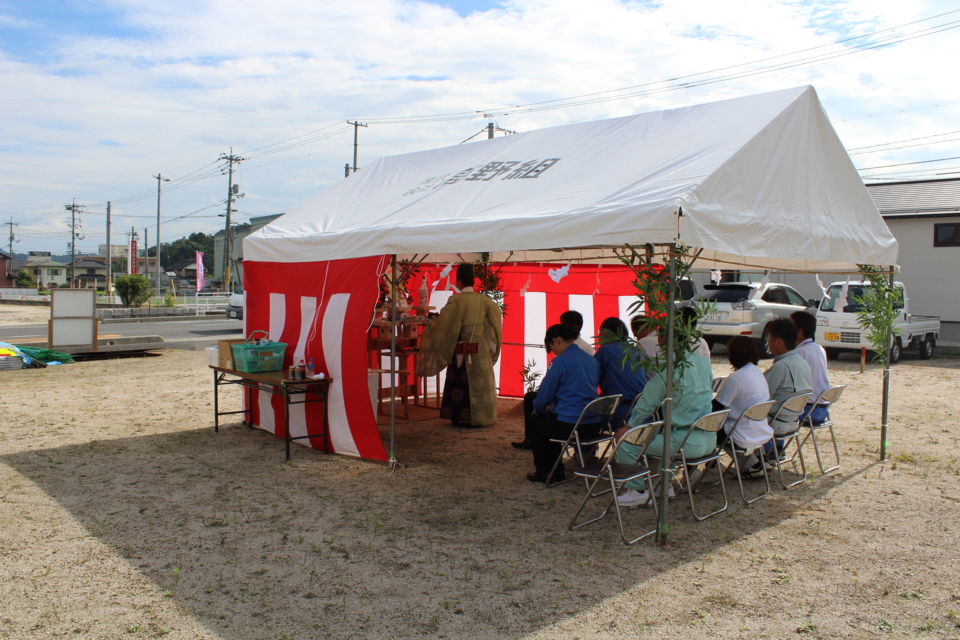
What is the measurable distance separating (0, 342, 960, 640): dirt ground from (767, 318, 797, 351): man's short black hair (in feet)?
3.59

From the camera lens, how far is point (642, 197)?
13.0ft

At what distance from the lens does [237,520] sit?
4398 millimetres

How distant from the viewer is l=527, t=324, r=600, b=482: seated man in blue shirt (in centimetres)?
485

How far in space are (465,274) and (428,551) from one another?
3268mm

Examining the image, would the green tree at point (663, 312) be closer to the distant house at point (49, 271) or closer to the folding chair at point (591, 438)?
the folding chair at point (591, 438)

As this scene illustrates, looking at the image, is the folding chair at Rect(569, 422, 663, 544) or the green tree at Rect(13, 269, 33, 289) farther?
the green tree at Rect(13, 269, 33, 289)

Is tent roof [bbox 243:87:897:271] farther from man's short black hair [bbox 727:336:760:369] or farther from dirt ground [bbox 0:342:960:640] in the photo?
dirt ground [bbox 0:342:960:640]

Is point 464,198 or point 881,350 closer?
point 464,198

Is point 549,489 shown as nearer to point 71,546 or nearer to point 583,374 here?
point 583,374

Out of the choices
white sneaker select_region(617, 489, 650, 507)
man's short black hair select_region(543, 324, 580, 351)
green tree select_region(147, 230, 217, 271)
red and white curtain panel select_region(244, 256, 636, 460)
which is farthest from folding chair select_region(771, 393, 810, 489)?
green tree select_region(147, 230, 217, 271)

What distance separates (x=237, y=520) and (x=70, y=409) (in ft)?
15.0

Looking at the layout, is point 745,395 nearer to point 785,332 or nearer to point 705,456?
point 705,456

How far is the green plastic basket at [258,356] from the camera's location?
6133 mm

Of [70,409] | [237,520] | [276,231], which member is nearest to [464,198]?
[276,231]
